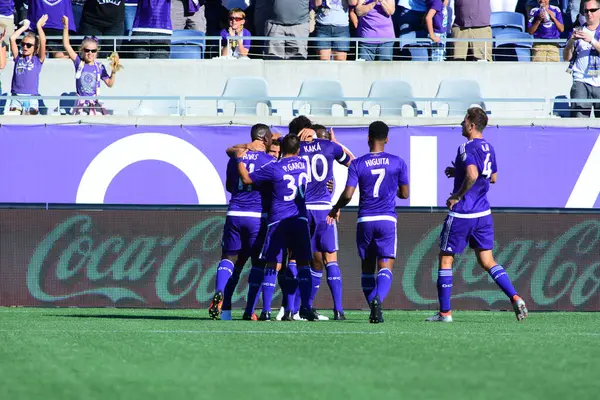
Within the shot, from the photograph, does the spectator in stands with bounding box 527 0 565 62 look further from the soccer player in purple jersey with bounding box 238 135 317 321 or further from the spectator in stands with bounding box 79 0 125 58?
the soccer player in purple jersey with bounding box 238 135 317 321

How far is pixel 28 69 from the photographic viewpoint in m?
18.9

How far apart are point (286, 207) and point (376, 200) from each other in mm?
871

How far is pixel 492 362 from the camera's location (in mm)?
6691

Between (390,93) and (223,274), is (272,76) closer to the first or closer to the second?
(390,93)

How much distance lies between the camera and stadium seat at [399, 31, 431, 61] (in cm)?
2039

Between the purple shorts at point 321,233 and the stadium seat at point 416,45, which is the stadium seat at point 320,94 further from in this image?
the purple shorts at point 321,233

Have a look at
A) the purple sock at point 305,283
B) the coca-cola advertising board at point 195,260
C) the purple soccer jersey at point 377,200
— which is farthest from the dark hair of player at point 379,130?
the coca-cola advertising board at point 195,260

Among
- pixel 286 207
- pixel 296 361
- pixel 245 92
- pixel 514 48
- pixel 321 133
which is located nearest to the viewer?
pixel 296 361

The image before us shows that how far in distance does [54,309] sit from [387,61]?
846 centimetres

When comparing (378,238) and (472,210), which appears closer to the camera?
(378,238)

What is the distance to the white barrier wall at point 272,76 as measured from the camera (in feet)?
66.1

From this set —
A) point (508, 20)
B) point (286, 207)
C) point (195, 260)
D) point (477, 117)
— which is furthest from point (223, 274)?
point (508, 20)

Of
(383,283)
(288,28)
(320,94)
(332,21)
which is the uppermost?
(332,21)

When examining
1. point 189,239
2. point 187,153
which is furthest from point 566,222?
point 187,153
